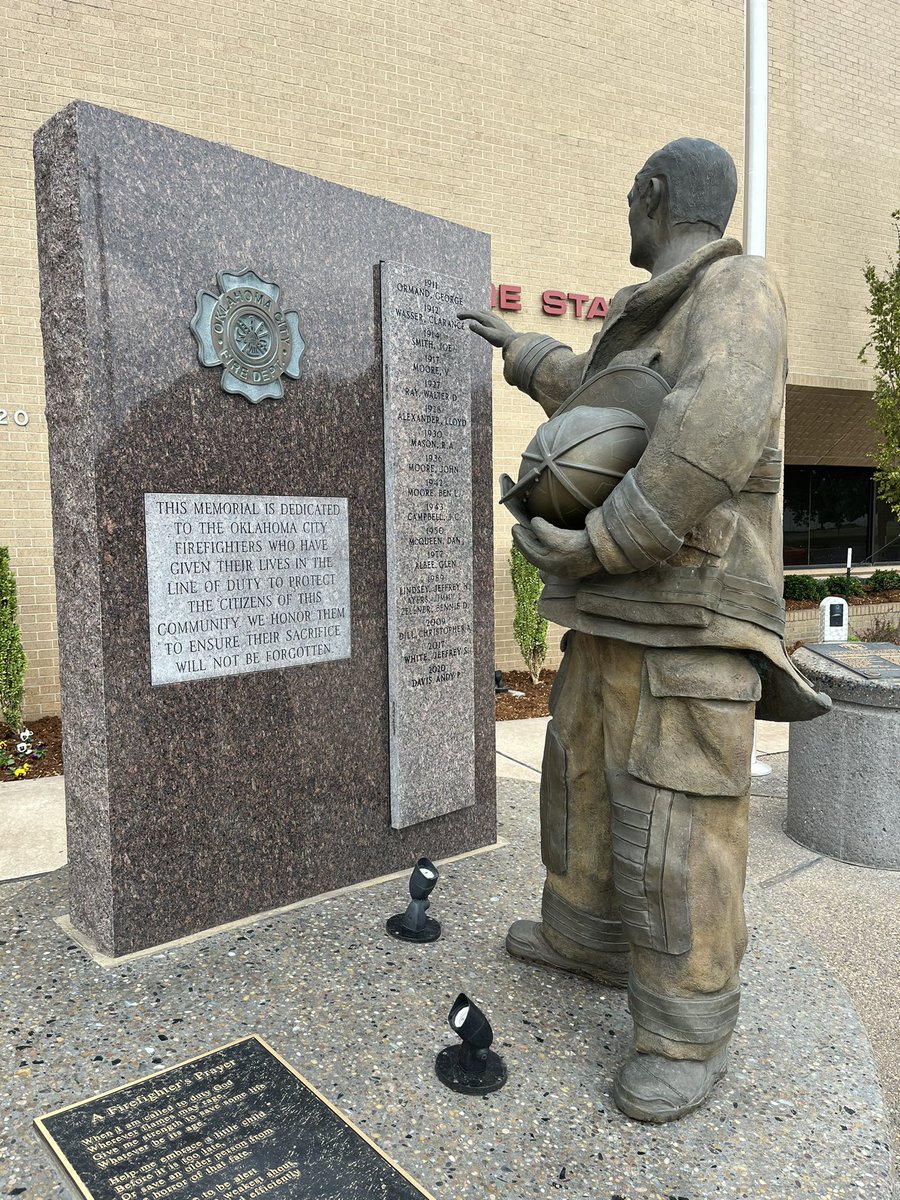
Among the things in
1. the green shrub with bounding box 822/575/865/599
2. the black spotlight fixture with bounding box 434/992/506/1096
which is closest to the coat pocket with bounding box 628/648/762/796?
the black spotlight fixture with bounding box 434/992/506/1096

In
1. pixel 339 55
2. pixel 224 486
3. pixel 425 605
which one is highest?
pixel 339 55

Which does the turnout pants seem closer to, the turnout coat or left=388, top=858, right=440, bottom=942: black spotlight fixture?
the turnout coat

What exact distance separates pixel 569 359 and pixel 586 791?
55.8 inches

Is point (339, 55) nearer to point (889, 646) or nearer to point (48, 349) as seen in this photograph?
point (48, 349)

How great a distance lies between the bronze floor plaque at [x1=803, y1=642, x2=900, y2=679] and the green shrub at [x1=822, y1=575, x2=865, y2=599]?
7.92 meters

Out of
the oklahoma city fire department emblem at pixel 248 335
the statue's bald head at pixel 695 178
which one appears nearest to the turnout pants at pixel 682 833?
the statue's bald head at pixel 695 178

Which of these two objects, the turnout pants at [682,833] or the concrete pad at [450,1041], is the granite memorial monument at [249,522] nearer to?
the concrete pad at [450,1041]

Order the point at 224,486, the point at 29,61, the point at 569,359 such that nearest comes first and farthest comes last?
the point at 569,359 < the point at 224,486 < the point at 29,61

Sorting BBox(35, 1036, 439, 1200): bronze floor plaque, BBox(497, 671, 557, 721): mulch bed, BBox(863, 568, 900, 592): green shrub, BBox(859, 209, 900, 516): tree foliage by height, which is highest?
BBox(859, 209, 900, 516): tree foliage

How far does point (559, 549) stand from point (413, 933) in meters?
1.68

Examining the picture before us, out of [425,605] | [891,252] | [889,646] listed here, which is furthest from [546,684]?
[891,252]

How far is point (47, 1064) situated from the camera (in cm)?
239

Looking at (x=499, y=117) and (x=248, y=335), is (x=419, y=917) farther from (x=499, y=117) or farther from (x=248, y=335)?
(x=499, y=117)

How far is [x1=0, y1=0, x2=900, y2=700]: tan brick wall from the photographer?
7180mm
